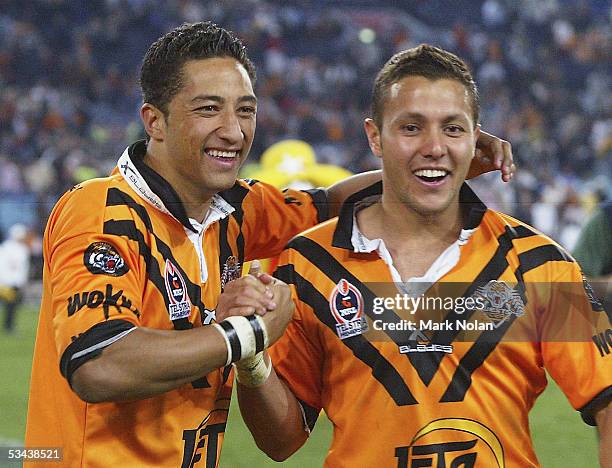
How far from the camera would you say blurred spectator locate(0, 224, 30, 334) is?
9672 mm

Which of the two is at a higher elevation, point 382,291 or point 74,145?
point 74,145

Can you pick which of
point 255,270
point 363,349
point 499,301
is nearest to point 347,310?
point 363,349

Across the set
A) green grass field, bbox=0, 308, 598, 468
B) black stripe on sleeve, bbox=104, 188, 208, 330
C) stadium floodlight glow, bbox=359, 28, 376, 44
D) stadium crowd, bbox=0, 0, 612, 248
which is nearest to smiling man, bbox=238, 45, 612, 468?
black stripe on sleeve, bbox=104, 188, 208, 330

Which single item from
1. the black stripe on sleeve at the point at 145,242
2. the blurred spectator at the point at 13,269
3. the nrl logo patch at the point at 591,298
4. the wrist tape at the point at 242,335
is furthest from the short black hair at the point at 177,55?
the blurred spectator at the point at 13,269

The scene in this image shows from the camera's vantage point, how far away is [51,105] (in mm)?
16719

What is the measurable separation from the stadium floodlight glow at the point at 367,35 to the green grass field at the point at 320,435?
11701mm

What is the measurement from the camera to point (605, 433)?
2119 millimetres

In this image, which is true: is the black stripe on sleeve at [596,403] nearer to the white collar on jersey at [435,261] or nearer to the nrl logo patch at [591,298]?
the nrl logo patch at [591,298]

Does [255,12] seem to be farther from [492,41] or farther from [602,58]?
[602,58]

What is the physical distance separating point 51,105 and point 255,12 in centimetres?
441

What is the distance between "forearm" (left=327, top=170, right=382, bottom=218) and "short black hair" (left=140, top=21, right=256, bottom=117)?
526 mm

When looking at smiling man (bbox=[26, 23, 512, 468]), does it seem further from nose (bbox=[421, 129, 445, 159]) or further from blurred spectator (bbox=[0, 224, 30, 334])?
blurred spectator (bbox=[0, 224, 30, 334])

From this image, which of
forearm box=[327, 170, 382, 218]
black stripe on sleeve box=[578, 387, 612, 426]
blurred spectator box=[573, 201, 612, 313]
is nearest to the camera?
black stripe on sleeve box=[578, 387, 612, 426]

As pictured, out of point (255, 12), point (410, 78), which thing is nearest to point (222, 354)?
point (410, 78)
